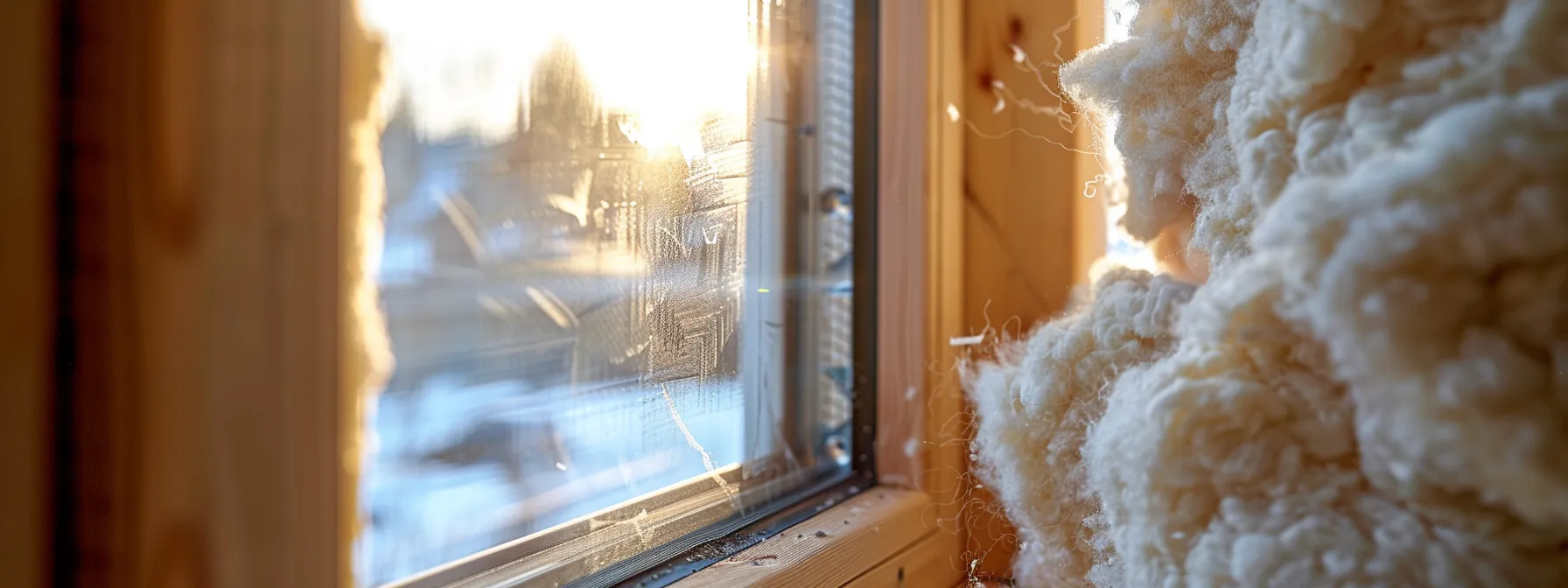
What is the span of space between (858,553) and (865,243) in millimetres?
238

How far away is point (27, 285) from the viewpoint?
238mm

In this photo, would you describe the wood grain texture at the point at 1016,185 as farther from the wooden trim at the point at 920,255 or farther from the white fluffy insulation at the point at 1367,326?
the white fluffy insulation at the point at 1367,326

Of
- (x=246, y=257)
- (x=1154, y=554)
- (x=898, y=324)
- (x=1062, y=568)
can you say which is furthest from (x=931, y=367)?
(x=246, y=257)

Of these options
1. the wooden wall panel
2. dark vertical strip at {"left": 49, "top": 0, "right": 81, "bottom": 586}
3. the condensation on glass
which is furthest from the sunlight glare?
the wooden wall panel

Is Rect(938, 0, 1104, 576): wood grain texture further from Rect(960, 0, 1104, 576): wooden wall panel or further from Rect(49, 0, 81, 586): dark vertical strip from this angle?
Rect(49, 0, 81, 586): dark vertical strip

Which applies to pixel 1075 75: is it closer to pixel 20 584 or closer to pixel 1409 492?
pixel 1409 492

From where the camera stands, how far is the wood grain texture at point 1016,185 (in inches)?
26.4

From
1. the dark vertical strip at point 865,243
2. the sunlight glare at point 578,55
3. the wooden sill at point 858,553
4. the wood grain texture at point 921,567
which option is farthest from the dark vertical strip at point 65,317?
the dark vertical strip at point 865,243

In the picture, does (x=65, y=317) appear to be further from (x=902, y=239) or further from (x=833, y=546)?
(x=902, y=239)

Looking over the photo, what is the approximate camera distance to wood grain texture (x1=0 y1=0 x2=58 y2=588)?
234 mm

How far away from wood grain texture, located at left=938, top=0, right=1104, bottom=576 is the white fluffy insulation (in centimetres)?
26

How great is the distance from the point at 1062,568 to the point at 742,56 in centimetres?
35

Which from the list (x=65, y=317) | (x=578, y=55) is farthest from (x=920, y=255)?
(x=65, y=317)

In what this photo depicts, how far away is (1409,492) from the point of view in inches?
11.4
